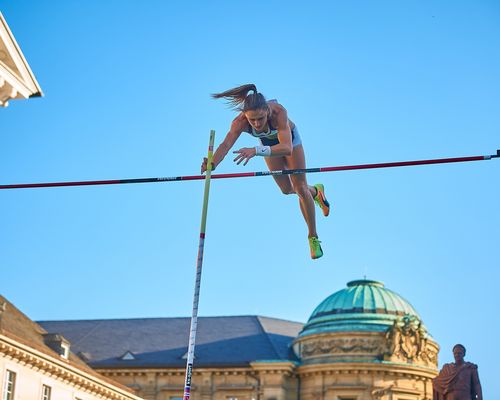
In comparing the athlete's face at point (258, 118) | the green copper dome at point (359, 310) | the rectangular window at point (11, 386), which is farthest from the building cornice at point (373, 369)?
the athlete's face at point (258, 118)

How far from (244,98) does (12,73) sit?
7.55 m

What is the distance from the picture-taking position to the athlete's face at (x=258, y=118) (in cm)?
1193

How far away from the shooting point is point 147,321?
6881cm

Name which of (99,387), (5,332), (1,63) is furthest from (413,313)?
(1,63)

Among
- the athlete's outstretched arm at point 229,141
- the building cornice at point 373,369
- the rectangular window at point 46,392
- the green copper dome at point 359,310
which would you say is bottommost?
the athlete's outstretched arm at point 229,141

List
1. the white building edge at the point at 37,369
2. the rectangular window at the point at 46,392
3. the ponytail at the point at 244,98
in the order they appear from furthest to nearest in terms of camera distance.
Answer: the rectangular window at the point at 46,392
the white building edge at the point at 37,369
the ponytail at the point at 244,98

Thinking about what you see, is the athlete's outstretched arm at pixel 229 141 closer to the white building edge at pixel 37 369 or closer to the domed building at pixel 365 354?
the white building edge at pixel 37 369

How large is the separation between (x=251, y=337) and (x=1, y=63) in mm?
47407

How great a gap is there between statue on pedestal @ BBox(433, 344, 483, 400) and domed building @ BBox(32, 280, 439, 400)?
118 ft

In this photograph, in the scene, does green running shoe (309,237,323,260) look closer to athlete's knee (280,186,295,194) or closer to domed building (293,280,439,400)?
athlete's knee (280,186,295,194)

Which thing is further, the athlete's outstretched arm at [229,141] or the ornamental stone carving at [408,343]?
the ornamental stone carving at [408,343]

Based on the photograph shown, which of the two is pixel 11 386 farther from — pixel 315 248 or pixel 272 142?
pixel 272 142

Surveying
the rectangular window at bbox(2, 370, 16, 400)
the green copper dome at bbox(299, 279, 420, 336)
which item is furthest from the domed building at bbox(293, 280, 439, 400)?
the rectangular window at bbox(2, 370, 16, 400)

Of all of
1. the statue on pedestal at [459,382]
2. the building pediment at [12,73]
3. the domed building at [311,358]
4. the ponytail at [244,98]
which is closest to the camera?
the ponytail at [244,98]
